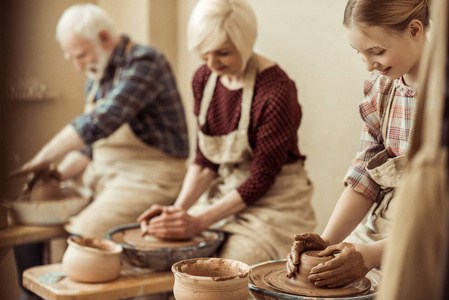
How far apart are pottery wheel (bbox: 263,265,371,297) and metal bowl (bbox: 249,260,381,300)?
0.02 m

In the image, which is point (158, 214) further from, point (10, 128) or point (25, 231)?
point (10, 128)

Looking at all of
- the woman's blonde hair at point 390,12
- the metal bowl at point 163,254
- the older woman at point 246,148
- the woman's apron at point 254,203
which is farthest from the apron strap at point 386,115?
the metal bowl at point 163,254

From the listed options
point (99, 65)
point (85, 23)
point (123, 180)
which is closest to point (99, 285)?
point (123, 180)

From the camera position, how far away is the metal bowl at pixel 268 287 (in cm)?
156

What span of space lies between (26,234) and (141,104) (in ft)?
3.19

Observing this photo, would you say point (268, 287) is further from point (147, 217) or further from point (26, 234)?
point (26, 234)

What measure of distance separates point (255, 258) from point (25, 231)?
149cm

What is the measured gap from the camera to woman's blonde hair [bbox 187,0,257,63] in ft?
7.78

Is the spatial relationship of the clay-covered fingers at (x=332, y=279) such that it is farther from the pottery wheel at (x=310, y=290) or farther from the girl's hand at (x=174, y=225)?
the girl's hand at (x=174, y=225)

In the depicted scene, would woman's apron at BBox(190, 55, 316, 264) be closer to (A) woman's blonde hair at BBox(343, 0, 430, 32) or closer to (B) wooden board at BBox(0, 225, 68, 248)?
(A) woman's blonde hair at BBox(343, 0, 430, 32)

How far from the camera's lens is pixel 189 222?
242 cm

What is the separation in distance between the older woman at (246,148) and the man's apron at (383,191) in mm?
553

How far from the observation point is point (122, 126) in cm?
336

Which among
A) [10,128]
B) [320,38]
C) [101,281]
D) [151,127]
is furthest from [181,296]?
[10,128]
